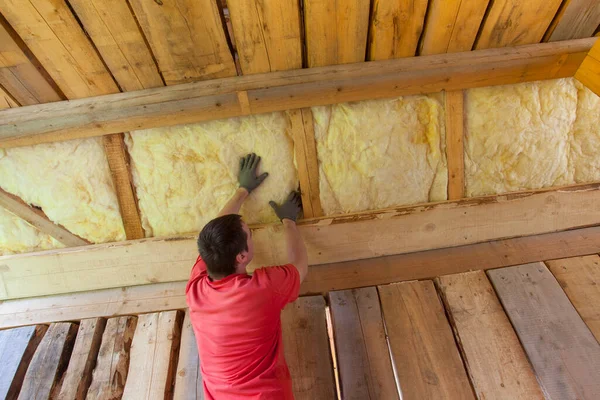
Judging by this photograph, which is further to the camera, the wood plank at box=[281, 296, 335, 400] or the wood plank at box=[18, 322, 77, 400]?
the wood plank at box=[18, 322, 77, 400]

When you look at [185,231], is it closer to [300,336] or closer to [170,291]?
[170,291]

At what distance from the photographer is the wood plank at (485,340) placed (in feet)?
6.42

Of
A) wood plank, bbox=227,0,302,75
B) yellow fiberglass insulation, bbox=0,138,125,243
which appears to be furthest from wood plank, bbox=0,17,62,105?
wood plank, bbox=227,0,302,75

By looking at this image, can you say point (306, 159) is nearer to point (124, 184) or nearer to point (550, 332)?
point (124, 184)

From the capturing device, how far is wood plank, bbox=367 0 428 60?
2.00 meters

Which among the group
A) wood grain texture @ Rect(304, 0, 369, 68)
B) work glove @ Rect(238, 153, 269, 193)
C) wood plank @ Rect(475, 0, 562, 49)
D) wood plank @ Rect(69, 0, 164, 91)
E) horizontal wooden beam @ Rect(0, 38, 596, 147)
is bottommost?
work glove @ Rect(238, 153, 269, 193)

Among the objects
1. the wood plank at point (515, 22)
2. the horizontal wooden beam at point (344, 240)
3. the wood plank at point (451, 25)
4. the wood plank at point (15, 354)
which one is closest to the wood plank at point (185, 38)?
the horizontal wooden beam at point (344, 240)

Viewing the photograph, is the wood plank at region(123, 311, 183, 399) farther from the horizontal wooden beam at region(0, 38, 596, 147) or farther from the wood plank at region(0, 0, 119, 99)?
the wood plank at region(0, 0, 119, 99)

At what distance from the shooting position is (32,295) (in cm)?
259

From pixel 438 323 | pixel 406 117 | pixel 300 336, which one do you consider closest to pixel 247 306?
pixel 300 336

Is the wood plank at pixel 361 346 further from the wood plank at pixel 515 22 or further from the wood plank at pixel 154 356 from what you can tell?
the wood plank at pixel 515 22

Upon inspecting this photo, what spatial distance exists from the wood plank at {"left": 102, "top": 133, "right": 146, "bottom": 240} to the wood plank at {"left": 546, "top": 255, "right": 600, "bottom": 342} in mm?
2609

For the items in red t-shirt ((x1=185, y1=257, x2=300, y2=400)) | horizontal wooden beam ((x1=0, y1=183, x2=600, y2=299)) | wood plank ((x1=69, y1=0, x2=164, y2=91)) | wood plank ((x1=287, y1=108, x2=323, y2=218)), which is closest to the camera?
red t-shirt ((x1=185, y1=257, x2=300, y2=400))

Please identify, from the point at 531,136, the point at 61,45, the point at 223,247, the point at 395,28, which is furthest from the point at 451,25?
the point at 61,45
